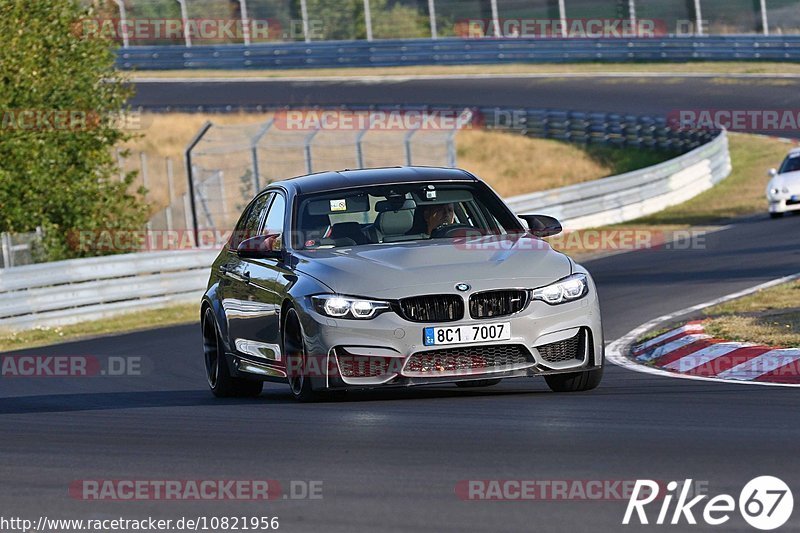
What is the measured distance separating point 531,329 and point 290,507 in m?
3.28

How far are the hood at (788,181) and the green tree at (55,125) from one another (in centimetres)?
1165

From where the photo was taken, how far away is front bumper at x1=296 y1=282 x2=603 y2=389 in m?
9.15

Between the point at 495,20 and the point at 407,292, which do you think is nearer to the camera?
the point at 407,292

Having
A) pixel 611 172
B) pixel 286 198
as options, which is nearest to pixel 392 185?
pixel 286 198

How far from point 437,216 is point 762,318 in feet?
14.3

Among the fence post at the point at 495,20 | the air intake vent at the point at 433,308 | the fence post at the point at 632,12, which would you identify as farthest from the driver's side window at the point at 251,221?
the fence post at the point at 495,20

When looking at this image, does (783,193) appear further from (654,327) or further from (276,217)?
(276,217)

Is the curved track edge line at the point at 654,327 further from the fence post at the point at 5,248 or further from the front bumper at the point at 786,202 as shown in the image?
the fence post at the point at 5,248


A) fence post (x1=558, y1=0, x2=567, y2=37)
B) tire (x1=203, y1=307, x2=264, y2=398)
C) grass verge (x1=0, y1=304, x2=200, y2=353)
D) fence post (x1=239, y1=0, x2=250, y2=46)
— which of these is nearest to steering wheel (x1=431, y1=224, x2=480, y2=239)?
tire (x1=203, y1=307, x2=264, y2=398)

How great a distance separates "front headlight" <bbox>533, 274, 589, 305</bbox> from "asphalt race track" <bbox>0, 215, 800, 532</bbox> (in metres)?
0.60

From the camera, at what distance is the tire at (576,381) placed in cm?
973

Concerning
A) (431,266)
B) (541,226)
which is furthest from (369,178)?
(431,266)

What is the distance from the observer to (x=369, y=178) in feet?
34.9

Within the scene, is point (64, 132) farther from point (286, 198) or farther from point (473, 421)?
point (473, 421)
